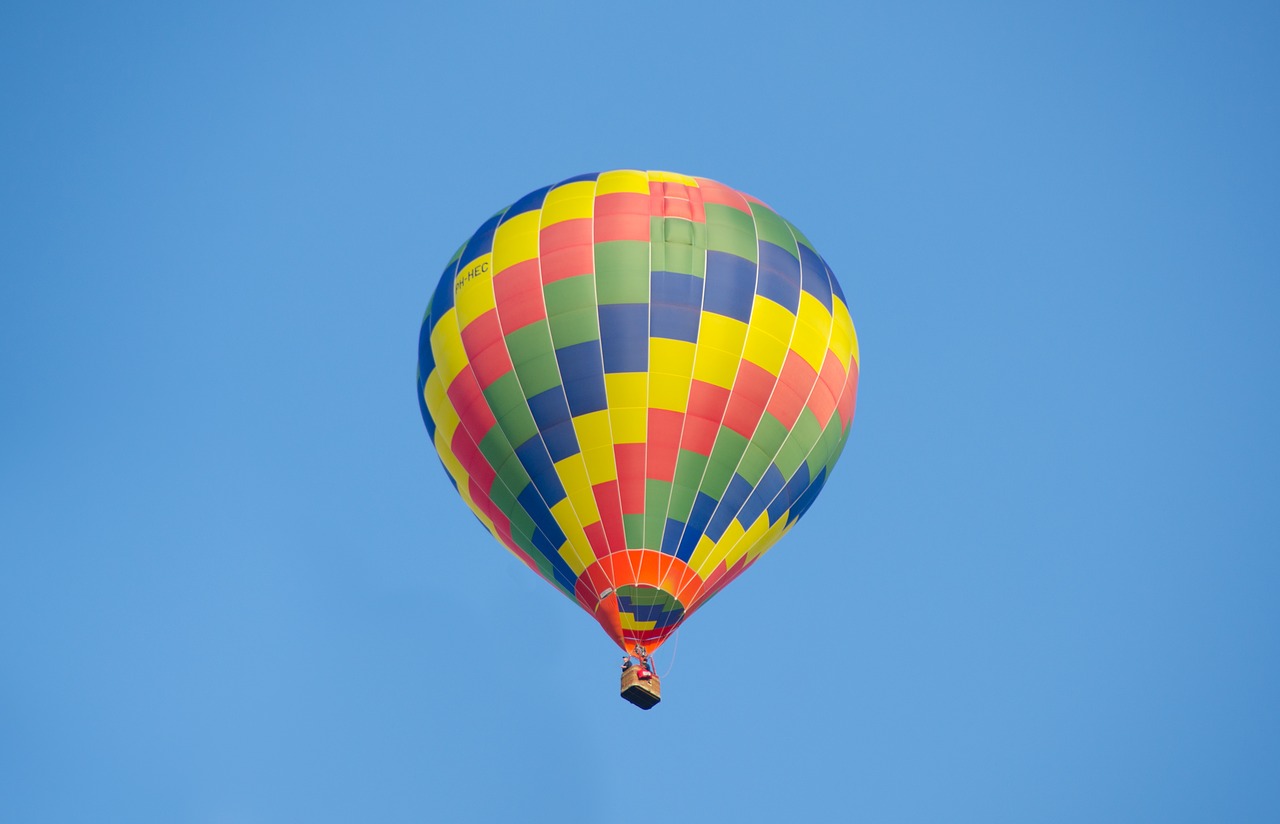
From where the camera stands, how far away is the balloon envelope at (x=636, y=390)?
60.2 feet

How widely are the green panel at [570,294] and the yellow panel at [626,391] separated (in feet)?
3.18

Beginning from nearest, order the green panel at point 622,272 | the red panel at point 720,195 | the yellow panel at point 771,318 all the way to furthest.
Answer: the green panel at point 622,272 < the yellow panel at point 771,318 < the red panel at point 720,195

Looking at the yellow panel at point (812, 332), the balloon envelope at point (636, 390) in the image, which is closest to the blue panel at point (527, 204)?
the balloon envelope at point (636, 390)

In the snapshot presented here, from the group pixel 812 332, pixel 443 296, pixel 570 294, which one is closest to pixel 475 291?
pixel 443 296

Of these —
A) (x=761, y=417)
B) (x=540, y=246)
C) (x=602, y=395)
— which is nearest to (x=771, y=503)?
(x=761, y=417)

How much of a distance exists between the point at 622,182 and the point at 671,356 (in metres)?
2.74

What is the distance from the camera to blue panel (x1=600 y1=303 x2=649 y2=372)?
61.0ft

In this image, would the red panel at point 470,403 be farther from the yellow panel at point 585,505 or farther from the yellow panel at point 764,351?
the yellow panel at point 764,351

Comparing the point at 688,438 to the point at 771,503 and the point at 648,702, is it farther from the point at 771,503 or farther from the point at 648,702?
the point at 648,702

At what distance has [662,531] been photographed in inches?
717

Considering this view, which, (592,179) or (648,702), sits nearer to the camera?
(648,702)

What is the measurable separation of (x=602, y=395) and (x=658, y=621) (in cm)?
261

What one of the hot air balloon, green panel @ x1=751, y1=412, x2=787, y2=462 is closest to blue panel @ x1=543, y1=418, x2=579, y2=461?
the hot air balloon

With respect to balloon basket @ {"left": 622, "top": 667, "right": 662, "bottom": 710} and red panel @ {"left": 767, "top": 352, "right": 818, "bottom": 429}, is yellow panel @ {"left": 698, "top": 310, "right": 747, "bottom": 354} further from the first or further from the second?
balloon basket @ {"left": 622, "top": 667, "right": 662, "bottom": 710}
